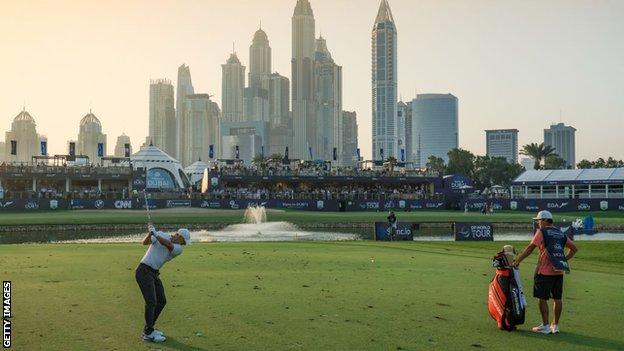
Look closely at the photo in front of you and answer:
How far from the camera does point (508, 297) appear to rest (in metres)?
12.1

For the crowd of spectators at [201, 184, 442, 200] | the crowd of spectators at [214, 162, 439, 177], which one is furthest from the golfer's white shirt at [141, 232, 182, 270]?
the crowd of spectators at [214, 162, 439, 177]

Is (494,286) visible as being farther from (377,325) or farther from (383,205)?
(383,205)

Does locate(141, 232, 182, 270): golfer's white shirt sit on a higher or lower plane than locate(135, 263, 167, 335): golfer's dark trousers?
higher

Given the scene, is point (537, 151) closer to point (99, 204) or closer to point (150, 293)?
point (99, 204)

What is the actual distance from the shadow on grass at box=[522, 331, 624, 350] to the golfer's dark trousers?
677 centimetres

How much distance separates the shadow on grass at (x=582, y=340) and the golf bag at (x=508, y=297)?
36 centimetres

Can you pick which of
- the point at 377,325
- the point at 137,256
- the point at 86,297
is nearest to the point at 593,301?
the point at 377,325

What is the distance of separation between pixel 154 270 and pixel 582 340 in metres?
7.71

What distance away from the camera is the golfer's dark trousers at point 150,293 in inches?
445

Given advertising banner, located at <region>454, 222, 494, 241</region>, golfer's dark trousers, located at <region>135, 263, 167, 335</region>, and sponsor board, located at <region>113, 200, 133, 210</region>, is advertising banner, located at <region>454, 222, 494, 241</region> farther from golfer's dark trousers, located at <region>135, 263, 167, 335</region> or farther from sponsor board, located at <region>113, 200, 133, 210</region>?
sponsor board, located at <region>113, 200, 133, 210</region>

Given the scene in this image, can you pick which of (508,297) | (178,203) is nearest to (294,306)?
(508,297)

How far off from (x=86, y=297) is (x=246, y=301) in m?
3.83

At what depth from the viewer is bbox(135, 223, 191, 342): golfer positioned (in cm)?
1134

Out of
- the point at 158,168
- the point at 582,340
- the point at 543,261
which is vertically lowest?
the point at 582,340
